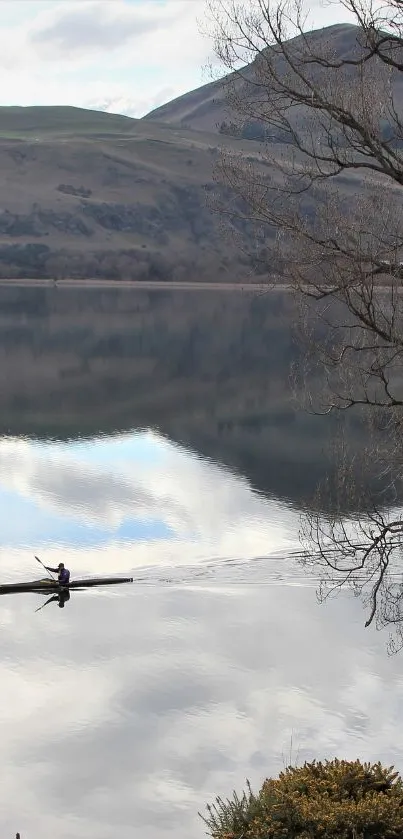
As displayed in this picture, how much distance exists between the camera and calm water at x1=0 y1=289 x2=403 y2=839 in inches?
893

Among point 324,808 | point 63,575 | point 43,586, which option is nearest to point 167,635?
point 63,575

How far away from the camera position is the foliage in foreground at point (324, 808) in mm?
12406

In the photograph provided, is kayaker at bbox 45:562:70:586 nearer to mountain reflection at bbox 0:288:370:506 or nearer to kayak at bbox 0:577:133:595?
kayak at bbox 0:577:133:595

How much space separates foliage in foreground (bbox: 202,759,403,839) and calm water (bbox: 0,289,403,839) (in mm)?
7315

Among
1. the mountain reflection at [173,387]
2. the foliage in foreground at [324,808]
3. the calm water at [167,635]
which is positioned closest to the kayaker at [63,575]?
the calm water at [167,635]

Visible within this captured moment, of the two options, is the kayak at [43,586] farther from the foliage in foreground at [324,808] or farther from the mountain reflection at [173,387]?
the foliage in foreground at [324,808]

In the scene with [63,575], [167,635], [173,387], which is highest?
[173,387]

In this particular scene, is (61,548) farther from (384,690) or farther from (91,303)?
(91,303)

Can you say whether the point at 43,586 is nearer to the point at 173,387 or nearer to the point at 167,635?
the point at 167,635

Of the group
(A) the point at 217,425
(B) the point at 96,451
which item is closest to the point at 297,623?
(B) the point at 96,451

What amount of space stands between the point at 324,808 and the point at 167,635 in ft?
62.5

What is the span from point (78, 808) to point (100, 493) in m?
29.7

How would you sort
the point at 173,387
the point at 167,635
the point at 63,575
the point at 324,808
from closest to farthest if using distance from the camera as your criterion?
the point at 324,808, the point at 167,635, the point at 63,575, the point at 173,387

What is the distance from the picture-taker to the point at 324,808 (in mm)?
12523
